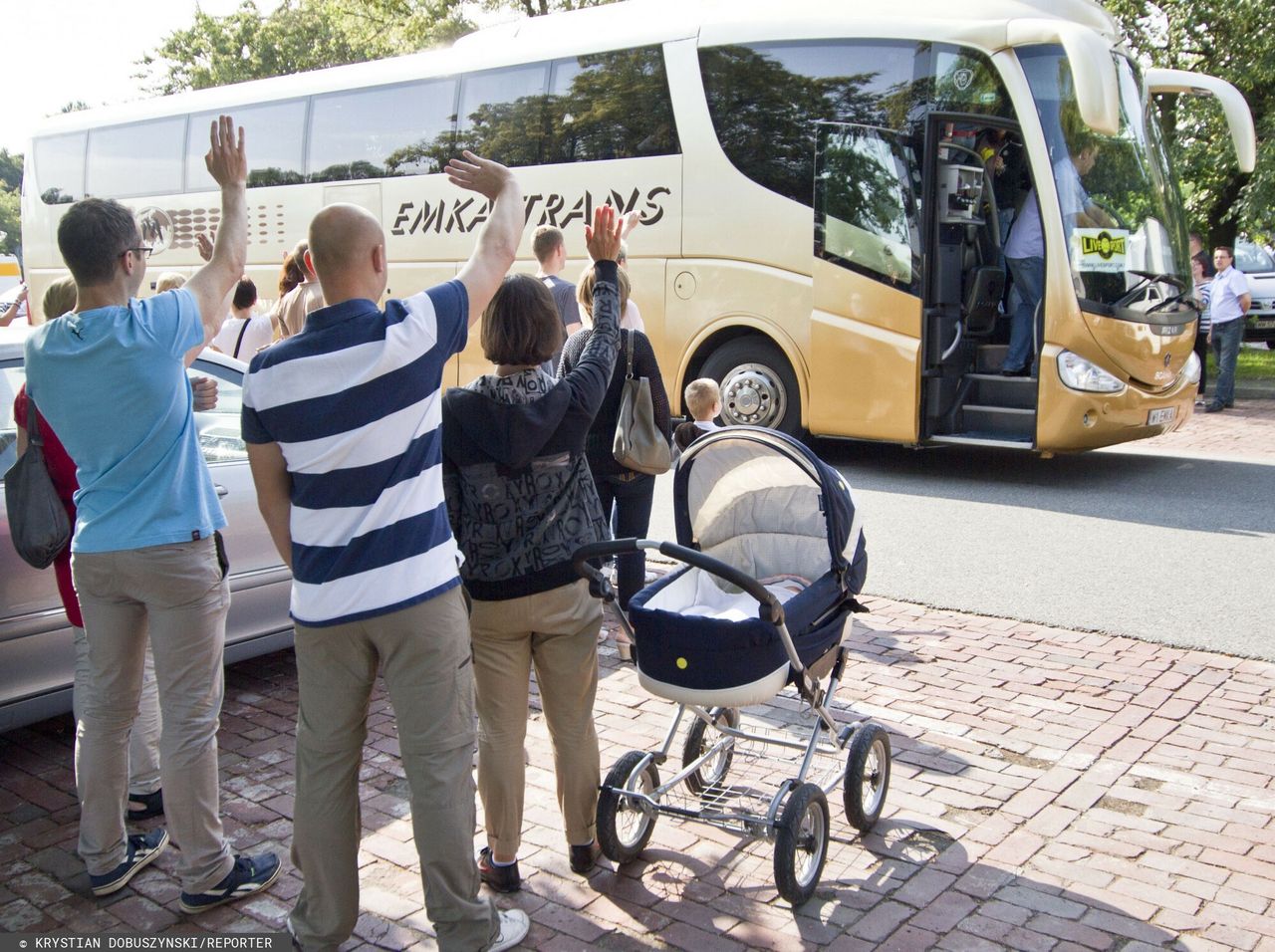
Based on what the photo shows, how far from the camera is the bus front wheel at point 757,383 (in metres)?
11.3

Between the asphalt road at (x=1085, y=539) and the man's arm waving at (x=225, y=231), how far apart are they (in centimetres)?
338

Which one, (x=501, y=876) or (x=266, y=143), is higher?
(x=266, y=143)

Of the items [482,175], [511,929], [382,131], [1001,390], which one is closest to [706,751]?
[511,929]

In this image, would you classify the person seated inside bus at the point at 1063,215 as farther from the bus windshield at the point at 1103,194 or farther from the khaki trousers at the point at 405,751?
the khaki trousers at the point at 405,751

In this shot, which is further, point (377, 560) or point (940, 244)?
point (940, 244)

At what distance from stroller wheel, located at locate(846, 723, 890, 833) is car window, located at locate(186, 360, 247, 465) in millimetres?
2990

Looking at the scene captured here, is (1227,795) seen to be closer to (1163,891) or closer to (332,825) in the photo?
(1163,891)

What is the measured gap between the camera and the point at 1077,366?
9.80 metres

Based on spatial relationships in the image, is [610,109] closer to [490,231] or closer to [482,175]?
[482,175]

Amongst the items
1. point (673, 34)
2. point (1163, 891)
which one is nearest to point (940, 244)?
point (673, 34)

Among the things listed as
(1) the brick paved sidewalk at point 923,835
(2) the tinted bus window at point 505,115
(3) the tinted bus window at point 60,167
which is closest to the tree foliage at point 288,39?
(3) the tinted bus window at point 60,167

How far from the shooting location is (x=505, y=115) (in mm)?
13023

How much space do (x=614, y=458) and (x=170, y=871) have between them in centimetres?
236

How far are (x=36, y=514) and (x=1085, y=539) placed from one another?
6646 millimetres
